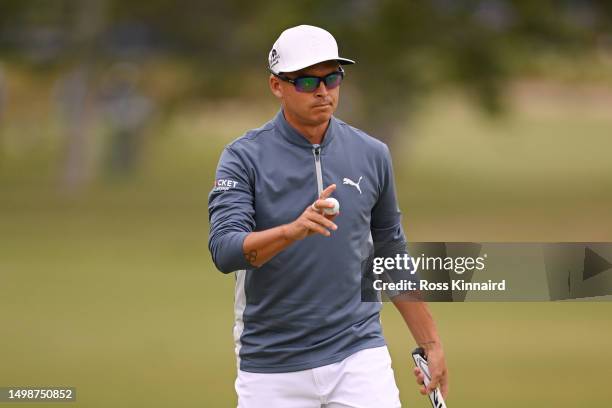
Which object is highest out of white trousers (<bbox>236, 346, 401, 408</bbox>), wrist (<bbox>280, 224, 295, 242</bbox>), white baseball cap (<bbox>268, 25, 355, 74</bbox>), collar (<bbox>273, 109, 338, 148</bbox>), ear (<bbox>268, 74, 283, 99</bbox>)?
white baseball cap (<bbox>268, 25, 355, 74</bbox>)

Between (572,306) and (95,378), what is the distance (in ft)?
23.1

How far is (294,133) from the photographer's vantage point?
5.91 metres

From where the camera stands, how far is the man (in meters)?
5.75

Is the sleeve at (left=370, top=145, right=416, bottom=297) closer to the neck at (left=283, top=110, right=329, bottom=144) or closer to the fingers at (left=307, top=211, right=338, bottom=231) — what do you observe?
the neck at (left=283, top=110, right=329, bottom=144)

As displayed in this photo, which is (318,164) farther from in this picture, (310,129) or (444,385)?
(444,385)

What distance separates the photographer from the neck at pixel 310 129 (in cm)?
591

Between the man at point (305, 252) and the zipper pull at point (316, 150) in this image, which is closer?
the man at point (305, 252)

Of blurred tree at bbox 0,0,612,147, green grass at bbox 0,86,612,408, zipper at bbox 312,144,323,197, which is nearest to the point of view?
zipper at bbox 312,144,323,197

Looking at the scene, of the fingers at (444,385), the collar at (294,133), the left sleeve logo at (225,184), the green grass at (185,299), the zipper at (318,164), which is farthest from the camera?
the green grass at (185,299)

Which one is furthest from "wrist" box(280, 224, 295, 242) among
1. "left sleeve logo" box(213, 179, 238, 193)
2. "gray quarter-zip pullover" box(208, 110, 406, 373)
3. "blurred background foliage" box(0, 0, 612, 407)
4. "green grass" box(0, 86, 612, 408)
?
"blurred background foliage" box(0, 0, 612, 407)

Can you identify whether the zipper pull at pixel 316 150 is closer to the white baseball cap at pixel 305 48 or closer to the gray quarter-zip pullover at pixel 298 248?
the gray quarter-zip pullover at pixel 298 248

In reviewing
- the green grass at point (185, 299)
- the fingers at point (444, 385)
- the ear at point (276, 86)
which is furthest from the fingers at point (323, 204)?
the green grass at point (185, 299)

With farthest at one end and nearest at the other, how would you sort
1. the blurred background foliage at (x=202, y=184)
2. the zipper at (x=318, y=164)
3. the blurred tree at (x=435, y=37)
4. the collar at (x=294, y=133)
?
the blurred tree at (x=435, y=37)
the blurred background foliage at (x=202, y=184)
the collar at (x=294, y=133)
the zipper at (x=318, y=164)

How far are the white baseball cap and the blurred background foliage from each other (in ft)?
19.8
